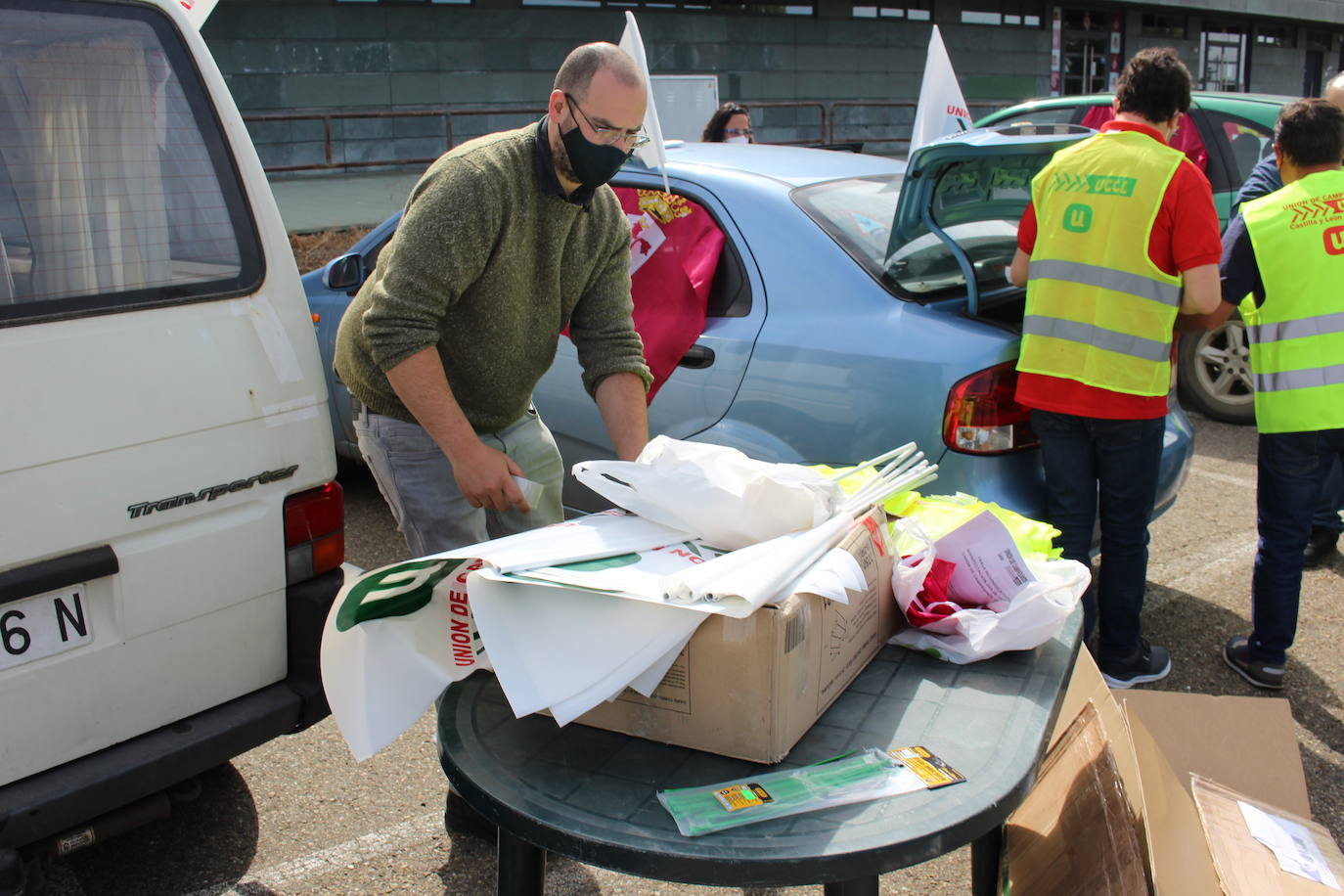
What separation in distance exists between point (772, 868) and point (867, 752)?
0.87ft

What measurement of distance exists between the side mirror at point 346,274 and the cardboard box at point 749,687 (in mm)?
3224

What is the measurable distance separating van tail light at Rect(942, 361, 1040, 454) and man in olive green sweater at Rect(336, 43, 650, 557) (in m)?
0.94

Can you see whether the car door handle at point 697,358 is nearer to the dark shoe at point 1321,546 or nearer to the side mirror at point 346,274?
the side mirror at point 346,274

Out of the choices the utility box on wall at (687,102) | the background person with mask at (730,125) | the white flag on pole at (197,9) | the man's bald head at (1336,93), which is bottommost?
the white flag on pole at (197,9)

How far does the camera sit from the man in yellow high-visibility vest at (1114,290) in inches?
121

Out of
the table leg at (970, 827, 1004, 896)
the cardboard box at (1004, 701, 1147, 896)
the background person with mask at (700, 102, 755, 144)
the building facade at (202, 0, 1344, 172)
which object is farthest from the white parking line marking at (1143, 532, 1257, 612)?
the building facade at (202, 0, 1344, 172)

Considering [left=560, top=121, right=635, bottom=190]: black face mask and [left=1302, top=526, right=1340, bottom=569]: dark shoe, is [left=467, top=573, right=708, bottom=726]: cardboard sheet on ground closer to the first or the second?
[left=560, top=121, right=635, bottom=190]: black face mask

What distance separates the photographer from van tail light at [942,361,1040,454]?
3105 millimetres

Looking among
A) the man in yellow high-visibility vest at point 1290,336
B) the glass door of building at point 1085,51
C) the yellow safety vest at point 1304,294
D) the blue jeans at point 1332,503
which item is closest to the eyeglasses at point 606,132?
the man in yellow high-visibility vest at point 1290,336

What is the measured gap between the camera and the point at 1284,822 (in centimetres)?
212

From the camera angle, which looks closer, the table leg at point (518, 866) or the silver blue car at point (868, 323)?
the table leg at point (518, 866)

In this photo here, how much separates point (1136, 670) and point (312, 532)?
258 centimetres

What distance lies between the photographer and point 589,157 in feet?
7.72

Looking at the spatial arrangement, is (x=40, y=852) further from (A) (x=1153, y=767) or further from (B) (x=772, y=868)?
(A) (x=1153, y=767)
